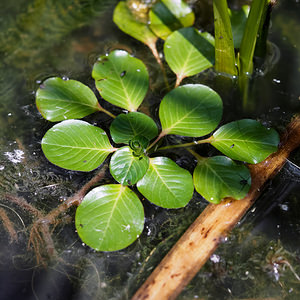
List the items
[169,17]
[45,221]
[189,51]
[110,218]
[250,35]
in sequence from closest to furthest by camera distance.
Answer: [110,218], [45,221], [250,35], [189,51], [169,17]

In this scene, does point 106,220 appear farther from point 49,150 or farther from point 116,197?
point 49,150

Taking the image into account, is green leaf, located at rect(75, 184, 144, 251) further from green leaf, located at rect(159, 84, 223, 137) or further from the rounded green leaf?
the rounded green leaf

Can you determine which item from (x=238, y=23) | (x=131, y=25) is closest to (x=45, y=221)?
(x=131, y=25)

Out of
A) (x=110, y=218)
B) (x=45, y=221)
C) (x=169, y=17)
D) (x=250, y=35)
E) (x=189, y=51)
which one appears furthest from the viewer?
(x=169, y=17)

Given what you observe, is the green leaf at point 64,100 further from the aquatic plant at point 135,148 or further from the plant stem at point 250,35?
the plant stem at point 250,35

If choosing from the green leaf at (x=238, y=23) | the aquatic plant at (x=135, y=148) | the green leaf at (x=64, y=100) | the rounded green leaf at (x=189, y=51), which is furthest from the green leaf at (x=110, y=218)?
the green leaf at (x=238, y=23)

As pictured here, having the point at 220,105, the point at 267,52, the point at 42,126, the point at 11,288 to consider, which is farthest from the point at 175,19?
the point at 11,288

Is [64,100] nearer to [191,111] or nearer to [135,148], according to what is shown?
[135,148]
